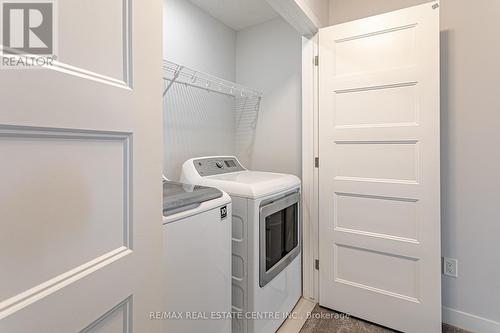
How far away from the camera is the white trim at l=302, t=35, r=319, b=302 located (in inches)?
77.8

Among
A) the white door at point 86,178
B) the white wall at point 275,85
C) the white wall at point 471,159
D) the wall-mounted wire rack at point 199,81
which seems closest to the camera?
the white door at point 86,178

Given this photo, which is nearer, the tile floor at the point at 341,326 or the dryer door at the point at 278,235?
the dryer door at the point at 278,235

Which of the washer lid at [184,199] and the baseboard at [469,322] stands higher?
the washer lid at [184,199]

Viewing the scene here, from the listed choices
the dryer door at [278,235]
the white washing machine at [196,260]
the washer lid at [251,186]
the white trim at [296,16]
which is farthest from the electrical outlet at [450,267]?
the white trim at [296,16]

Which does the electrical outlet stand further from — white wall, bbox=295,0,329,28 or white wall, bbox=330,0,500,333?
white wall, bbox=295,0,329,28

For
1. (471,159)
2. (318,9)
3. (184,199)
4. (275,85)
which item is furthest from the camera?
(275,85)

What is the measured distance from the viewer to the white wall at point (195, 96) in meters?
1.98

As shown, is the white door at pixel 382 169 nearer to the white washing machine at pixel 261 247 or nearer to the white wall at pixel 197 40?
the white washing machine at pixel 261 247

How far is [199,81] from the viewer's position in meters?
2.14

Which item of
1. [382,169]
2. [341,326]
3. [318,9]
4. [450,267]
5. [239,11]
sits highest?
[239,11]

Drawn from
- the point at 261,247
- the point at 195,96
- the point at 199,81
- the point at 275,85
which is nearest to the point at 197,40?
the point at 199,81

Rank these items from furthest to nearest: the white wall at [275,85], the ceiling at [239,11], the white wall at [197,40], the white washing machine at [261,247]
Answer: the white wall at [275,85] → the ceiling at [239,11] → the white wall at [197,40] → the white washing machine at [261,247]

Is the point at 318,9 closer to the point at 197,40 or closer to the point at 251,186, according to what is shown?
the point at 197,40

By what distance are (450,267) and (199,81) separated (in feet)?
7.51
